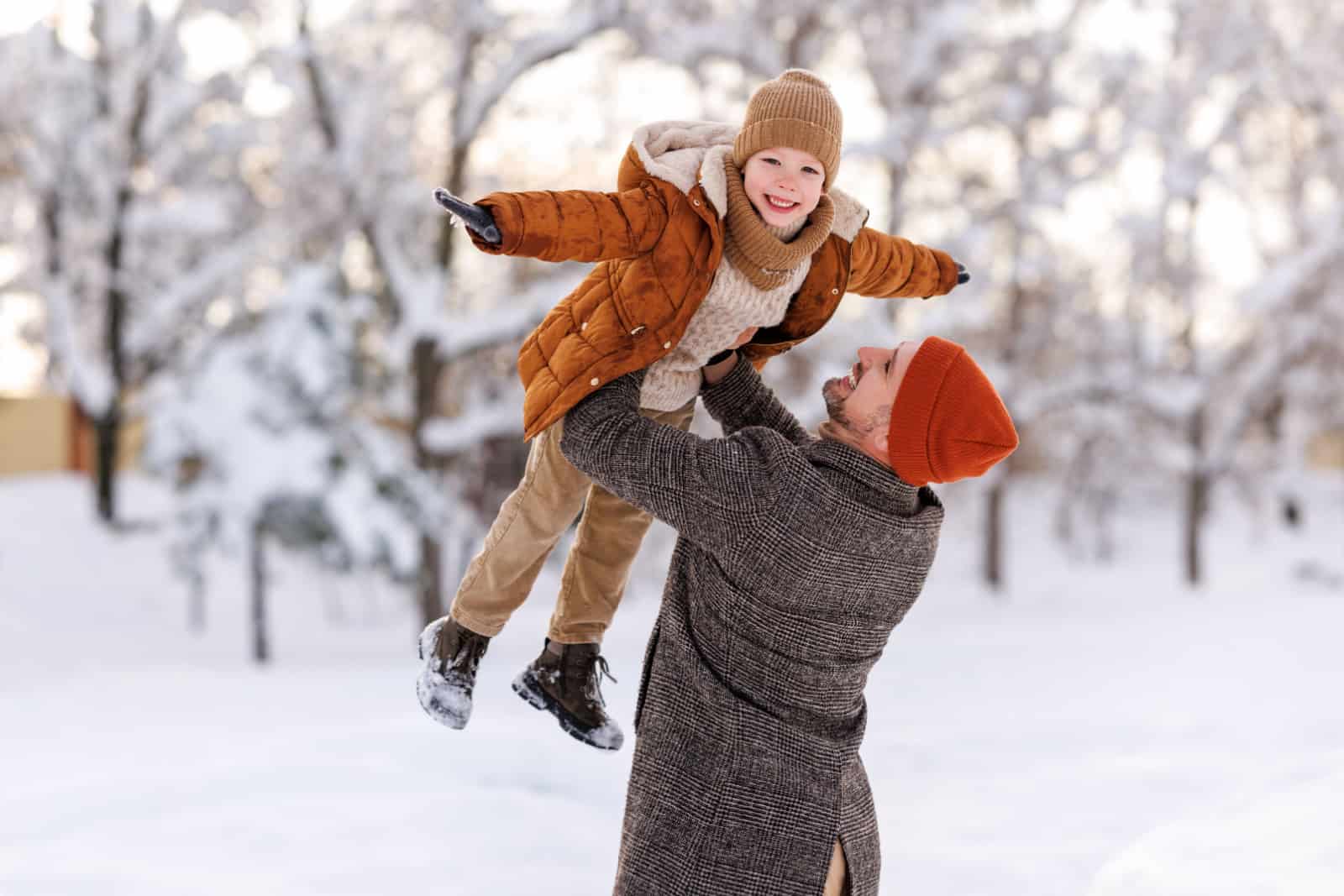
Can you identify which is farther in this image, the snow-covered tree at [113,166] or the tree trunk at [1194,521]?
the tree trunk at [1194,521]

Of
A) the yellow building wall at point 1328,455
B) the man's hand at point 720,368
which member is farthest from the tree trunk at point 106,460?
the yellow building wall at point 1328,455

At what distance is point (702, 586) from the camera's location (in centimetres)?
243

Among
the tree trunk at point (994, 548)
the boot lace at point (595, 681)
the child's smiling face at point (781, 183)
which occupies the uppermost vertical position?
the child's smiling face at point (781, 183)

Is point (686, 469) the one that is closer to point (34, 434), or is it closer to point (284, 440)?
point (284, 440)

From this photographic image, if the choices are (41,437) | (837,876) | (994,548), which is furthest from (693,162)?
(41,437)

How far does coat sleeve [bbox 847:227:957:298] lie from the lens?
8.81ft

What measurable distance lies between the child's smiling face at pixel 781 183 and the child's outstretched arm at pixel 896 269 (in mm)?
291

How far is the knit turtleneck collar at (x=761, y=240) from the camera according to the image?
7.82ft

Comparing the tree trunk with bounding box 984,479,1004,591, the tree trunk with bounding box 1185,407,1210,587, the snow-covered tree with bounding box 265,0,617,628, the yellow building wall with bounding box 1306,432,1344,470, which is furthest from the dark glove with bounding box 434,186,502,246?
the yellow building wall with bounding box 1306,432,1344,470

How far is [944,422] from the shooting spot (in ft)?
7.32

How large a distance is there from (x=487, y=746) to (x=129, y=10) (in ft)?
47.6

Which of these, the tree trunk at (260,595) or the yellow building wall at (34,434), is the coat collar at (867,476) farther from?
the yellow building wall at (34,434)

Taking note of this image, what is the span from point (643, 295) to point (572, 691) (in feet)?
2.95

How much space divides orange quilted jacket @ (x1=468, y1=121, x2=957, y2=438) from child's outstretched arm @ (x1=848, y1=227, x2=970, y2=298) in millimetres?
389
